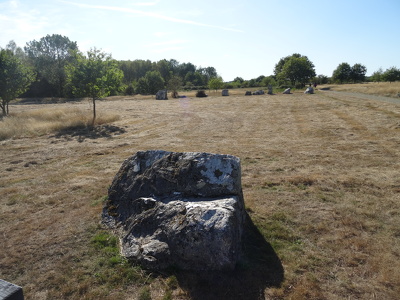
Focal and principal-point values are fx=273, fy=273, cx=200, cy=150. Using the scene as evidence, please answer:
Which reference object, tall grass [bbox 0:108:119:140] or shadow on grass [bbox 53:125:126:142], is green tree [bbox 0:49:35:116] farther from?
shadow on grass [bbox 53:125:126:142]

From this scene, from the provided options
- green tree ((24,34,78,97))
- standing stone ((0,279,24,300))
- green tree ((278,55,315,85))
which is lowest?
standing stone ((0,279,24,300))

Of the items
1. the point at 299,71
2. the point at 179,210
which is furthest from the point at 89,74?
the point at 299,71

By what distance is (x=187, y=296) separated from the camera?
3.82 metres

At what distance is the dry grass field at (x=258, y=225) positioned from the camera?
13.1 ft

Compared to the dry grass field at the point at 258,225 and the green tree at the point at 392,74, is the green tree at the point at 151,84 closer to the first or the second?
the green tree at the point at 392,74

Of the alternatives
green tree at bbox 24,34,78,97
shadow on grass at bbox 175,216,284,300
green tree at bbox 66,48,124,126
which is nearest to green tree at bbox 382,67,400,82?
green tree at bbox 66,48,124,126

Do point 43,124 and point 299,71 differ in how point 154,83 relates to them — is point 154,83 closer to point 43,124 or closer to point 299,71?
point 299,71

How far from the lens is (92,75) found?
2142 centimetres

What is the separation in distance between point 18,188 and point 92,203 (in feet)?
9.74

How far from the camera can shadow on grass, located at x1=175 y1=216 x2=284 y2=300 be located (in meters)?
3.82

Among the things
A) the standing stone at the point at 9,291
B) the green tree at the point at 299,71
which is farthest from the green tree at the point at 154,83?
the standing stone at the point at 9,291

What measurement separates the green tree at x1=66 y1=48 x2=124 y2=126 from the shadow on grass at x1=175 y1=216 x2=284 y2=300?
1953 cm

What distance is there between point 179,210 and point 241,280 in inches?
58.0

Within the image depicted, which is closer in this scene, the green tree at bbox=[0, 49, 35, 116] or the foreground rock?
the foreground rock
